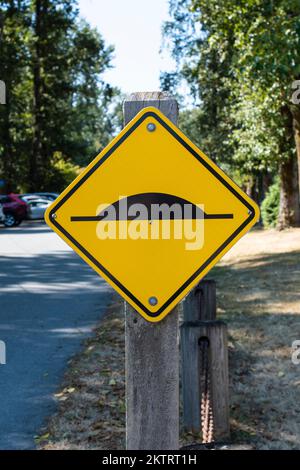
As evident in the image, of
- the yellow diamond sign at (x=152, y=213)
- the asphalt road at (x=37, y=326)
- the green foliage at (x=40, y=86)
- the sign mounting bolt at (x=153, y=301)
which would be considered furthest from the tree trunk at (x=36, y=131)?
the sign mounting bolt at (x=153, y=301)

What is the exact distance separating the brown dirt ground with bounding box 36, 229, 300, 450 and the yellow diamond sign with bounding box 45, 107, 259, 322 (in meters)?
2.50

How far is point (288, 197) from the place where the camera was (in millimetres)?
23188

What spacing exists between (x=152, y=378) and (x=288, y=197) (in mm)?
21179

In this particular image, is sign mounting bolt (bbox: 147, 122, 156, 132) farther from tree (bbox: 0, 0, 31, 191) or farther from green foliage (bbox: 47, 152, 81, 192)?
green foliage (bbox: 47, 152, 81, 192)

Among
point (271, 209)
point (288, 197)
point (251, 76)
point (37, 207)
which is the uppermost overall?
point (251, 76)

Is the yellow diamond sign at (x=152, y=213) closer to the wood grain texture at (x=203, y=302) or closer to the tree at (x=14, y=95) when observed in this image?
the wood grain texture at (x=203, y=302)

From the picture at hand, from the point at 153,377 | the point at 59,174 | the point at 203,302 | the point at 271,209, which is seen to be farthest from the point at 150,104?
the point at 59,174

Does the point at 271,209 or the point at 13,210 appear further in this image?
the point at 13,210

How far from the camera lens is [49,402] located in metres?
5.85

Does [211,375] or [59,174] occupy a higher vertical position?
[59,174]

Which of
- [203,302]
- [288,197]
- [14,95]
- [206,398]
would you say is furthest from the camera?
[14,95]

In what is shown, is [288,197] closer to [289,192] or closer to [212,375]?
[289,192]

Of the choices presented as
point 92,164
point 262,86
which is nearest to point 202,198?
point 92,164

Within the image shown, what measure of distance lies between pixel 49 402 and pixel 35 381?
70 centimetres
